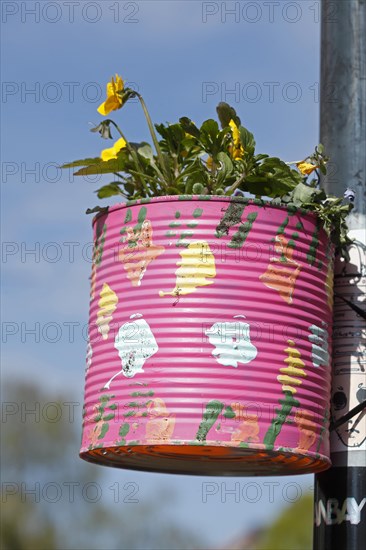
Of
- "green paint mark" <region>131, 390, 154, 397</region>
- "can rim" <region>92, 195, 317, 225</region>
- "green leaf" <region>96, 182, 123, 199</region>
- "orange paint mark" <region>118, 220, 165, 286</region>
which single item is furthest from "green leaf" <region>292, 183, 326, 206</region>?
"green paint mark" <region>131, 390, 154, 397</region>

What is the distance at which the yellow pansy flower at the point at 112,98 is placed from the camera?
9.62 feet

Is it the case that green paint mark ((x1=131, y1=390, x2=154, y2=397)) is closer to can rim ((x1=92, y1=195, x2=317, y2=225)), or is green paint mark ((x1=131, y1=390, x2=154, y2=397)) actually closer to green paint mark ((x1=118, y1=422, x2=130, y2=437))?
green paint mark ((x1=118, y1=422, x2=130, y2=437))

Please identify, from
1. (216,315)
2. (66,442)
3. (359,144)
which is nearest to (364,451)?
(216,315)

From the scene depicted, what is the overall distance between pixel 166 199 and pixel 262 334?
40 cm

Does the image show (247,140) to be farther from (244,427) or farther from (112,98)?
(244,427)

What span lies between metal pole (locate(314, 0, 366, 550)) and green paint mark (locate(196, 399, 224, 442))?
0.50 metres

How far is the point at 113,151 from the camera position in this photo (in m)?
2.98

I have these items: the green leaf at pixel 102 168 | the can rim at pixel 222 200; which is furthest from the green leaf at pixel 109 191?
the can rim at pixel 222 200

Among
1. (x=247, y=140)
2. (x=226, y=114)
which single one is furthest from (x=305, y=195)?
(x=226, y=114)

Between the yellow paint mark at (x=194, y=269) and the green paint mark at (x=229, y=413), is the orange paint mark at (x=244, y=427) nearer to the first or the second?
the green paint mark at (x=229, y=413)

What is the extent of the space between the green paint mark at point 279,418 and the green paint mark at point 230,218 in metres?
0.41

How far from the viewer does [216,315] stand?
2662 millimetres

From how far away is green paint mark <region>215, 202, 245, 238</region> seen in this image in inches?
107

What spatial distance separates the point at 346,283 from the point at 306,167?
338mm
